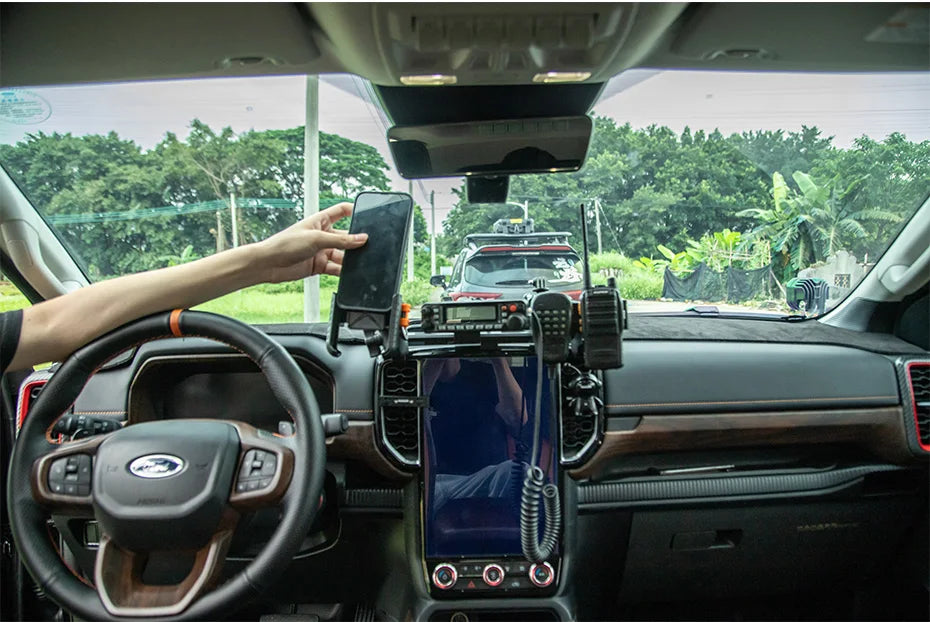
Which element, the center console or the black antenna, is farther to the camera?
the center console

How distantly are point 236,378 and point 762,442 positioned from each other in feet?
7.20

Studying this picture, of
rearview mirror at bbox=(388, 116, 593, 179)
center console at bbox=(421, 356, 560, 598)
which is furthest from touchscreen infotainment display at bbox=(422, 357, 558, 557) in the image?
rearview mirror at bbox=(388, 116, 593, 179)

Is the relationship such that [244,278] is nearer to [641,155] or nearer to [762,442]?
[641,155]

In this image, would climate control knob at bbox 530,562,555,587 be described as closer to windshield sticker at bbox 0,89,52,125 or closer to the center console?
the center console

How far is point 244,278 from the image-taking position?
1.83 m

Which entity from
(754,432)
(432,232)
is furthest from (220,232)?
(754,432)

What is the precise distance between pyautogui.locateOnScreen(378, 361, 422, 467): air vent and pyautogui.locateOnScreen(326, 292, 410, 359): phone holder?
14 cm

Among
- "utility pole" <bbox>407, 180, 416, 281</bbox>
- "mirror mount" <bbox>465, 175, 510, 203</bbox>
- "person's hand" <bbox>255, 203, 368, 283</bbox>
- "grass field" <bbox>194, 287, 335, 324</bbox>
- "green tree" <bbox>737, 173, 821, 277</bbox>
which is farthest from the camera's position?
"green tree" <bbox>737, 173, 821, 277</bbox>

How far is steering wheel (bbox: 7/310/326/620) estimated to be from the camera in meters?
1.43

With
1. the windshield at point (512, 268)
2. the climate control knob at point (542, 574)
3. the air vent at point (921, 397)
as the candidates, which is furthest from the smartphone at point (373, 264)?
the air vent at point (921, 397)

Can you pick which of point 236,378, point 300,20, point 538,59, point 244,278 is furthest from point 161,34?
point 236,378

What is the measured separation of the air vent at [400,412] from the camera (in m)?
2.41

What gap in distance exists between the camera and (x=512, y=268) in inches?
Answer: 128

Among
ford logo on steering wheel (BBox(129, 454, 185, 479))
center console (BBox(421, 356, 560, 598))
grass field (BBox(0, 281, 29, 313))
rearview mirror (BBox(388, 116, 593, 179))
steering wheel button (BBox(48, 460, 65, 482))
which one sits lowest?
center console (BBox(421, 356, 560, 598))
